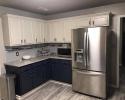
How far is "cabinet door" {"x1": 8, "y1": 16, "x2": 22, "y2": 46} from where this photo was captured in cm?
318

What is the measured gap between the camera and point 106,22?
3.26 metres

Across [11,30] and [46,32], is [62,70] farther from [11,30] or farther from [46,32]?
[11,30]

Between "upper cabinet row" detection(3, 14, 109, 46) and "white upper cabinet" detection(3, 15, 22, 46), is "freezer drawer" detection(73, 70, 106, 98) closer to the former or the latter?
"upper cabinet row" detection(3, 14, 109, 46)

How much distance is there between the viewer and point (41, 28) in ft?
14.1

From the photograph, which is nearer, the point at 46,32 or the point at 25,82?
the point at 25,82

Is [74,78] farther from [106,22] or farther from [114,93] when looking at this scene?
[106,22]

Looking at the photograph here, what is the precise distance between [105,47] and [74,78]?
130 cm

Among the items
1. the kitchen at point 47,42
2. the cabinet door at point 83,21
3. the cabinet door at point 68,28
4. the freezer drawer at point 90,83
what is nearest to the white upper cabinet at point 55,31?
the kitchen at point 47,42

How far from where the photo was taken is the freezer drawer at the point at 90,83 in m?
2.96

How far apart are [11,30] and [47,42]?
1633 mm

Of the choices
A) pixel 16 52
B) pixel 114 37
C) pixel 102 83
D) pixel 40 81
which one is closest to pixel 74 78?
pixel 102 83

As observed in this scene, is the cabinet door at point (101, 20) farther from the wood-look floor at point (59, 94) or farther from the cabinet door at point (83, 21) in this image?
the wood-look floor at point (59, 94)

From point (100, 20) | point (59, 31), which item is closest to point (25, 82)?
point (59, 31)

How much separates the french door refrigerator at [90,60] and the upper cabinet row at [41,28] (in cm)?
64
